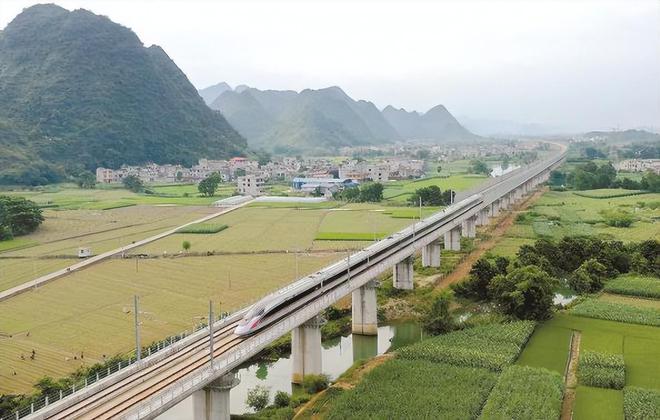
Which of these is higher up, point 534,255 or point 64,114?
point 64,114

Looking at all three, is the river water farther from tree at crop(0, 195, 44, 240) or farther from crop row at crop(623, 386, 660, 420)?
tree at crop(0, 195, 44, 240)

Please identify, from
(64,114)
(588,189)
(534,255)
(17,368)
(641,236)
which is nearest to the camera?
(17,368)

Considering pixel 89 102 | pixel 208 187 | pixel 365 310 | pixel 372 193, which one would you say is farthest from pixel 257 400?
pixel 89 102

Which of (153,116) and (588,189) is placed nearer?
(588,189)

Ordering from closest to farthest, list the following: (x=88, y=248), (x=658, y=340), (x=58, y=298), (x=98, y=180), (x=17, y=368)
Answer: (x=17, y=368), (x=658, y=340), (x=58, y=298), (x=88, y=248), (x=98, y=180)

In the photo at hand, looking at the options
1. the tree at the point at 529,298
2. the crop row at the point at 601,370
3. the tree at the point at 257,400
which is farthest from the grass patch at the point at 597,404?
the tree at the point at 257,400

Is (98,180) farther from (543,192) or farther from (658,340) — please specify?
(658,340)

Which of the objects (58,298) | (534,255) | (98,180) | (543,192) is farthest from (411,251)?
(98,180)
